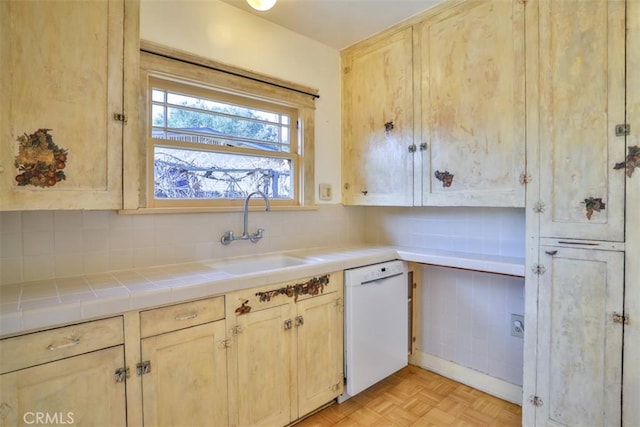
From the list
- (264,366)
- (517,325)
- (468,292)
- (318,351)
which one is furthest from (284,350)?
(517,325)

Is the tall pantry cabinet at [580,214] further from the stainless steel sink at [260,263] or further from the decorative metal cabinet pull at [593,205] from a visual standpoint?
the stainless steel sink at [260,263]

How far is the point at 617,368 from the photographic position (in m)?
1.42

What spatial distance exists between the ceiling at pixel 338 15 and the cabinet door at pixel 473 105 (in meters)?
A: 0.22

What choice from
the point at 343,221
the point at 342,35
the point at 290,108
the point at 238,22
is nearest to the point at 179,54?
the point at 238,22

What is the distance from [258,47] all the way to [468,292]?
225 centimetres

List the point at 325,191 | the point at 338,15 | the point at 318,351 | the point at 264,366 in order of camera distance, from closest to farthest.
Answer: the point at 264,366 → the point at 318,351 → the point at 338,15 → the point at 325,191

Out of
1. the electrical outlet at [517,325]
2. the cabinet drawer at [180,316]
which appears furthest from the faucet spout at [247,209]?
the electrical outlet at [517,325]

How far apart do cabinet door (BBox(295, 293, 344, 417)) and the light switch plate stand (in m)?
0.89

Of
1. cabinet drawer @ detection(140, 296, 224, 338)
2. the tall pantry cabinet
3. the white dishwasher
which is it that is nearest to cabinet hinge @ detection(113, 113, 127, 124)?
cabinet drawer @ detection(140, 296, 224, 338)

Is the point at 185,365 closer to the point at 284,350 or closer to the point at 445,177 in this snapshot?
the point at 284,350

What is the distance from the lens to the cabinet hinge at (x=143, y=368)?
4.21 feet

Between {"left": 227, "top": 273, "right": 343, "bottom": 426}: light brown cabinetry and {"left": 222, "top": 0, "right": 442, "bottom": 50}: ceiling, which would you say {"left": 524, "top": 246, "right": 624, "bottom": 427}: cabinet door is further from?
{"left": 222, "top": 0, "right": 442, "bottom": 50}: ceiling

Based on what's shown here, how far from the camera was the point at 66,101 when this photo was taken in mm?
1248

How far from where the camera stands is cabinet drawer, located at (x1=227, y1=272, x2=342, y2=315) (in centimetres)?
156
